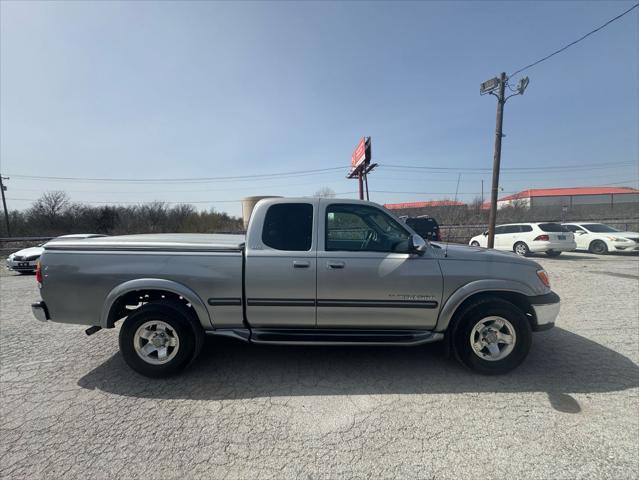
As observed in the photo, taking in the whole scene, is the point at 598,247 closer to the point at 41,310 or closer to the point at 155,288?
the point at 155,288

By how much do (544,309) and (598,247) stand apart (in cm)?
1348

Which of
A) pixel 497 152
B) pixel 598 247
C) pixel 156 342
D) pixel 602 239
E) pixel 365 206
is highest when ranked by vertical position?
pixel 497 152

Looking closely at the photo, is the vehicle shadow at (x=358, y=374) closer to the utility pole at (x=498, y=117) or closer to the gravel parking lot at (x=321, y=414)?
the gravel parking lot at (x=321, y=414)

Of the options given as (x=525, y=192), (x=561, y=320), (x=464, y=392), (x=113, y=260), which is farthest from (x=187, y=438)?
(x=525, y=192)

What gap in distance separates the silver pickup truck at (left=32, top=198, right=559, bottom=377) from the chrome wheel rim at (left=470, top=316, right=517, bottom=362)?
0.01 metres

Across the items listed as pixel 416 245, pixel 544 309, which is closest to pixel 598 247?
pixel 544 309

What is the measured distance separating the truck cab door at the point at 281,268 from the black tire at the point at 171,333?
0.65m

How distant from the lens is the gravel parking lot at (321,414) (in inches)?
76.3

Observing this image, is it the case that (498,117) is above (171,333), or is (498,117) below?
above

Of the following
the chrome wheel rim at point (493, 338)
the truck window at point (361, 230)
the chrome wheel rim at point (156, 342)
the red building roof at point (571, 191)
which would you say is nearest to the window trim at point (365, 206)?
the truck window at point (361, 230)

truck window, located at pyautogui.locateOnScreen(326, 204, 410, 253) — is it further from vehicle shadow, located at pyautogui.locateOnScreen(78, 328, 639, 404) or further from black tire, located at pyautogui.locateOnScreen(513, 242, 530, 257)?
black tire, located at pyautogui.locateOnScreen(513, 242, 530, 257)

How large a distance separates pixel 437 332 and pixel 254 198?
13111mm

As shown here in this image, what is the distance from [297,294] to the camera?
9.68 feet

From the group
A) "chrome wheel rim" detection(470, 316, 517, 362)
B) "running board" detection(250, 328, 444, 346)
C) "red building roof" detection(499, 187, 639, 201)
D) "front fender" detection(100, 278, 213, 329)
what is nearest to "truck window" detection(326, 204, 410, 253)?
"running board" detection(250, 328, 444, 346)
